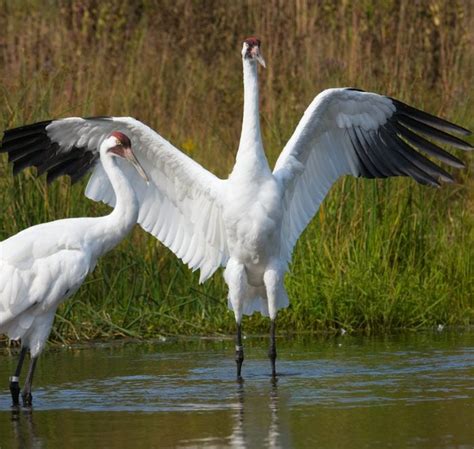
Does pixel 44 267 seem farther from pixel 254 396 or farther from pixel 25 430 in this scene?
pixel 254 396

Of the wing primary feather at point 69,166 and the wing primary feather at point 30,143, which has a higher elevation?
the wing primary feather at point 30,143

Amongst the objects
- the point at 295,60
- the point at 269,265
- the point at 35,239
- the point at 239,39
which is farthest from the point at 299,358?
the point at 239,39

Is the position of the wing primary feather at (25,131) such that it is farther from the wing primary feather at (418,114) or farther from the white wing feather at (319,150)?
the wing primary feather at (418,114)

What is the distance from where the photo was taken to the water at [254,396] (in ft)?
21.1

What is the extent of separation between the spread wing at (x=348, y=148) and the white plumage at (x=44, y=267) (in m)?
1.56

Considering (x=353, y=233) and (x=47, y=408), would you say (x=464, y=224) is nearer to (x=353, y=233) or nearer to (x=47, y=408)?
(x=353, y=233)

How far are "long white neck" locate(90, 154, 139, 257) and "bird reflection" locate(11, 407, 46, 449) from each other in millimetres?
1134

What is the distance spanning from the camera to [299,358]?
9.20 metres

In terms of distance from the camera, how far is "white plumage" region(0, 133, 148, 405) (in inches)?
313

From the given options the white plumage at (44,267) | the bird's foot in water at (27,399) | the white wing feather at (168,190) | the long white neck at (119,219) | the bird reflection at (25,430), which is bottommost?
the bird reflection at (25,430)

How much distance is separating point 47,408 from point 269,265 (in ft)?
7.50

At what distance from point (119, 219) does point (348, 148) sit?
7.55ft

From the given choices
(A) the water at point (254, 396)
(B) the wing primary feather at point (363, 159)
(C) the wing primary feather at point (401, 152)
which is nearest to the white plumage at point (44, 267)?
(A) the water at point (254, 396)

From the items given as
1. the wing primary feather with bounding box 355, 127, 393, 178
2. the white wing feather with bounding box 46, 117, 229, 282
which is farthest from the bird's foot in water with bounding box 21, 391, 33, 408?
the wing primary feather with bounding box 355, 127, 393, 178
